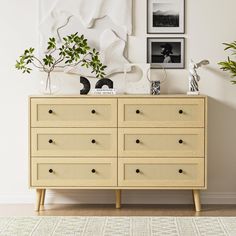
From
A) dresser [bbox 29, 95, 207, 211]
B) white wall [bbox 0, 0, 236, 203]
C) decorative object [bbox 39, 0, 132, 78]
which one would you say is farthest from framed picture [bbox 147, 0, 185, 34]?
dresser [bbox 29, 95, 207, 211]

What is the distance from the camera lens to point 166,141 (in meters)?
4.74

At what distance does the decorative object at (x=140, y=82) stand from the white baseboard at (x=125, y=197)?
82 cm

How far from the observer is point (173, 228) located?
3.50 meters

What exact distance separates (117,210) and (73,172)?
0.47 m

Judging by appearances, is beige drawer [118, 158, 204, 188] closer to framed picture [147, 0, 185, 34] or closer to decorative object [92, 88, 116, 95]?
decorative object [92, 88, 116, 95]

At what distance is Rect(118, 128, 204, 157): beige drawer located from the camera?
4738mm

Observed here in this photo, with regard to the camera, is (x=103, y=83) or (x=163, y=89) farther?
(x=163, y=89)

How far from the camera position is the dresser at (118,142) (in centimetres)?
473

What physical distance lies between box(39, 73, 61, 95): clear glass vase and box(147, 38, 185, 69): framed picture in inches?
29.8

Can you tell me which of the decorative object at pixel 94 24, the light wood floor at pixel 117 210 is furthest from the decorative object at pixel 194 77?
the light wood floor at pixel 117 210

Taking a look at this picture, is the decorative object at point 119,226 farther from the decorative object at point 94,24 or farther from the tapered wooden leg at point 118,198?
the decorative object at point 94,24

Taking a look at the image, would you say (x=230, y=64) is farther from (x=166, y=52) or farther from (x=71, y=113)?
(x=71, y=113)

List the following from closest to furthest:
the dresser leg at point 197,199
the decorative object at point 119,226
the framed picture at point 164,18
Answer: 1. the decorative object at point 119,226
2. the dresser leg at point 197,199
3. the framed picture at point 164,18

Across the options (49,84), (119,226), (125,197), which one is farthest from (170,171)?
(119,226)
